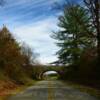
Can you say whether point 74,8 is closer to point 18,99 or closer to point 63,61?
point 18,99

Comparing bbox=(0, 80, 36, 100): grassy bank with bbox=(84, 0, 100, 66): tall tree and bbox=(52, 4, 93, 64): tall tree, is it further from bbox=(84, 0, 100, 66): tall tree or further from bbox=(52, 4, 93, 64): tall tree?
bbox=(52, 4, 93, 64): tall tree

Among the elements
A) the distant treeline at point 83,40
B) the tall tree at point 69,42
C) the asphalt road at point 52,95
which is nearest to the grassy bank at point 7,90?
the asphalt road at point 52,95

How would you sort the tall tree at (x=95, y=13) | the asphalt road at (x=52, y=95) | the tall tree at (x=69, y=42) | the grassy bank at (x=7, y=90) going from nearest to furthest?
the asphalt road at (x=52, y=95), the grassy bank at (x=7, y=90), the tall tree at (x=95, y=13), the tall tree at (x=69, y=42)

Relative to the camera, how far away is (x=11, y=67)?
156 feet

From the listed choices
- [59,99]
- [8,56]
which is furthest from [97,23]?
[59,99]

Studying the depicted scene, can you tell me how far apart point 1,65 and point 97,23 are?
16077mm

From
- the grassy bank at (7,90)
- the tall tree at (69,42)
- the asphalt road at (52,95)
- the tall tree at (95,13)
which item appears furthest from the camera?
the tall tree at (69,42)

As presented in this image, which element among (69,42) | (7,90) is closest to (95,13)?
(7,90)

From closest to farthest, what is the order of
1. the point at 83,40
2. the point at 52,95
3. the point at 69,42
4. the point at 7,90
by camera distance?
the point at 52,95, the point at 7,90, the point at 83,40, the point at 69,42

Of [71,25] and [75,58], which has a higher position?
[71,25]

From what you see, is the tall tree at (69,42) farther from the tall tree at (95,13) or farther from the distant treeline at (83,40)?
the tall tree at (95,13)

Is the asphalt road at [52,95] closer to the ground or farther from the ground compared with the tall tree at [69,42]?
closer to the ground

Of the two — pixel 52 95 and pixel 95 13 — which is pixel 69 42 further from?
pixel 52 95

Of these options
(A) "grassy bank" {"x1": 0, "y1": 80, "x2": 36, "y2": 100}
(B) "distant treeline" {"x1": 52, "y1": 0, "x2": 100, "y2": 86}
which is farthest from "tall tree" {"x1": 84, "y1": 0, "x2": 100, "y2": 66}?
(A) "grassy bank" {"x1": 0, "y1": 80, "x2": 36, "y2": 100}
